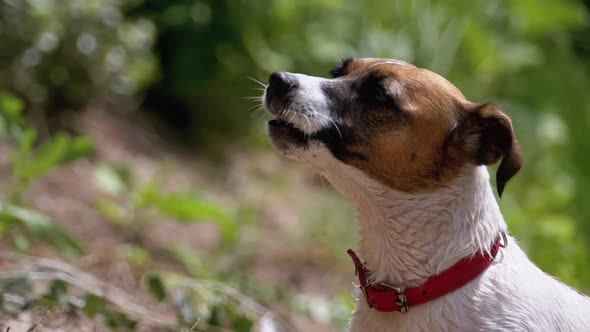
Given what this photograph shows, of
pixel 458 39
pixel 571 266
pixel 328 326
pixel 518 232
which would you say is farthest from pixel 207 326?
pixel 458 39

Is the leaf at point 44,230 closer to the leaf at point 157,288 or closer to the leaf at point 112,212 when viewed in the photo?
the leaf at point 157,288

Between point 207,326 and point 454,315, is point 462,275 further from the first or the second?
point 207,326

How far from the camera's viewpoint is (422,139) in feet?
9.43

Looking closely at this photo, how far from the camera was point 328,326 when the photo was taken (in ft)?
16.8

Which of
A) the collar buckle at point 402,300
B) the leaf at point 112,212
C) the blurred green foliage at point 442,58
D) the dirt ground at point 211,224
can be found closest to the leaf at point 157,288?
the dirt ground at point 211,224

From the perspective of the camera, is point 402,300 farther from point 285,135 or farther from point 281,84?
point 281,84

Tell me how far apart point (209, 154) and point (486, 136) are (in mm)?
4350

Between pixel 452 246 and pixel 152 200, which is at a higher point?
pixel 452 246

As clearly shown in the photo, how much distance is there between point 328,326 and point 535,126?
327 cm

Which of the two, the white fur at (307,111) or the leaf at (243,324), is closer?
the white fur at (307,111)

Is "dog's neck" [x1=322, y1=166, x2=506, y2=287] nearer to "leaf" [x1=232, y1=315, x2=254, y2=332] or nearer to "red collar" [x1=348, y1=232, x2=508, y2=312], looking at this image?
"red collar" [x1=348, y1=232, x2=508, y2=312]

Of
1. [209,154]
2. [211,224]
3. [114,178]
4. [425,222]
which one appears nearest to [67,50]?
[114,178]

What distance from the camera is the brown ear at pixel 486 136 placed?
2.81 metres

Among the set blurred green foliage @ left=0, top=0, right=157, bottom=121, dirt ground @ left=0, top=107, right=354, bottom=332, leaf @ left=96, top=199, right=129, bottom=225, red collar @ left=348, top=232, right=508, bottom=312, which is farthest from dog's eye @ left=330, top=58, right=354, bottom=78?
blurred green foliage @ left=0, top=0, right=157, bottom=121
